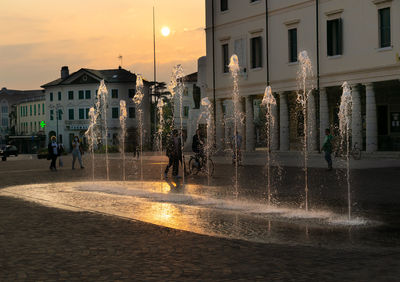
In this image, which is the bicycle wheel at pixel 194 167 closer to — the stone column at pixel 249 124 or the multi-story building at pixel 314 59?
the multi-story building at pixel 314 59

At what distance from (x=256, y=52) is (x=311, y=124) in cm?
708

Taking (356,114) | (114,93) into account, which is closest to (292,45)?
(356,114)

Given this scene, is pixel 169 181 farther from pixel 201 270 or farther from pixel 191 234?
pixel 201 270

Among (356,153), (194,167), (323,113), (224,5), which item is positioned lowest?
(194,167)

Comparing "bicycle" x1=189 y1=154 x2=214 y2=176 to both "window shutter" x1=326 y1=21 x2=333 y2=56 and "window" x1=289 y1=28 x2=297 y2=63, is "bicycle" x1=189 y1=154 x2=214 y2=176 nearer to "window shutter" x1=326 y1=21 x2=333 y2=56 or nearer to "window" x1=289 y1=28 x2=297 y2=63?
"window shutter" x1=326 y1=21 x2=333 y2=56

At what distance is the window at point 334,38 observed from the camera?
3534 centimetres

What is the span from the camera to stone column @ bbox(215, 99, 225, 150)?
44.6m

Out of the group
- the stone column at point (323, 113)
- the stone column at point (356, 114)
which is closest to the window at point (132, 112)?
the stone column at point (323, 113)

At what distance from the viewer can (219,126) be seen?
147ft

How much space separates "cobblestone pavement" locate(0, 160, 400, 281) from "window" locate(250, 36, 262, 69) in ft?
105

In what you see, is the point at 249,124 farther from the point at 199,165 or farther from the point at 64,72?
the point at 64,72

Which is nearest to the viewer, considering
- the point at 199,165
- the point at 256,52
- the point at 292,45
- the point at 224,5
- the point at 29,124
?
the point at 199,165

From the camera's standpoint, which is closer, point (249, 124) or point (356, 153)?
point (356, 153)

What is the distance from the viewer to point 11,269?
6852 mm
